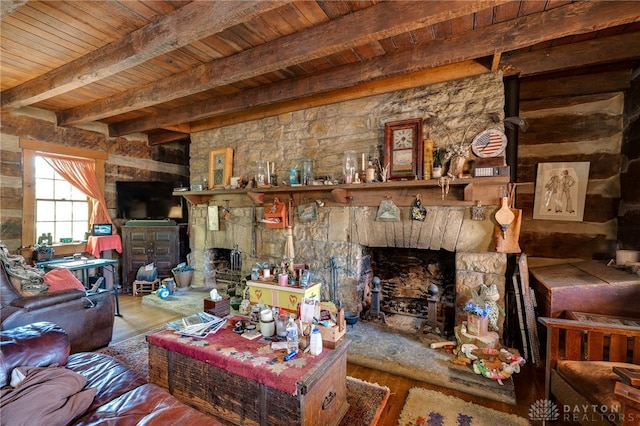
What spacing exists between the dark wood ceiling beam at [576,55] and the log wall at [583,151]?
69 cm

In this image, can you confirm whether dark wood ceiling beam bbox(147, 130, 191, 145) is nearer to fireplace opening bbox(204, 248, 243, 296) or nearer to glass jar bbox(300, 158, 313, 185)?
fireplace opening bbox(204, 248, 243, 296)

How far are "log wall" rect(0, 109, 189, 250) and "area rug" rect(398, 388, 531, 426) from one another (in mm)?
5038

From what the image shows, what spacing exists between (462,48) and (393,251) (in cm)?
214

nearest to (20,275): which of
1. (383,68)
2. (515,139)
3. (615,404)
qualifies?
(383,68)

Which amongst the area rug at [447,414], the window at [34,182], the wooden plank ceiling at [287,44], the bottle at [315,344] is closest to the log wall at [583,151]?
the wooden plank ceiling at [287,44]

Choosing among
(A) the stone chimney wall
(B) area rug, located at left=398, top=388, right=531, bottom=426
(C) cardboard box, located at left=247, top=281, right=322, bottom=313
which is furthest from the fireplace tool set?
(B) area rug, located at left=398, top=388, right=531, bottom=426

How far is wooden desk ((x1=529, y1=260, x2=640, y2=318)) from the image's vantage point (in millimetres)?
2164

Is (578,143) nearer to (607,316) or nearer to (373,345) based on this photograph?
(607,316)

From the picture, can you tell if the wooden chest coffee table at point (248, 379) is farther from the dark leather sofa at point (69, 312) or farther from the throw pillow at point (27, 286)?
the throw pillow at point (27, 286)

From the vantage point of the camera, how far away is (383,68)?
2529 millimetres

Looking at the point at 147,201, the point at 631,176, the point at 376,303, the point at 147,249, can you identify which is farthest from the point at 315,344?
the point at 147,201

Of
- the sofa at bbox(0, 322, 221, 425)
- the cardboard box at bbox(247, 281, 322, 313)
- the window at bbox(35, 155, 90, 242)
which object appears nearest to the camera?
the sofa at bbox(0, 322, 221, 425)

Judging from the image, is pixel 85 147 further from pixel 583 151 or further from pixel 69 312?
pixel 583 151

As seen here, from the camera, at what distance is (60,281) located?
268 centimetres
